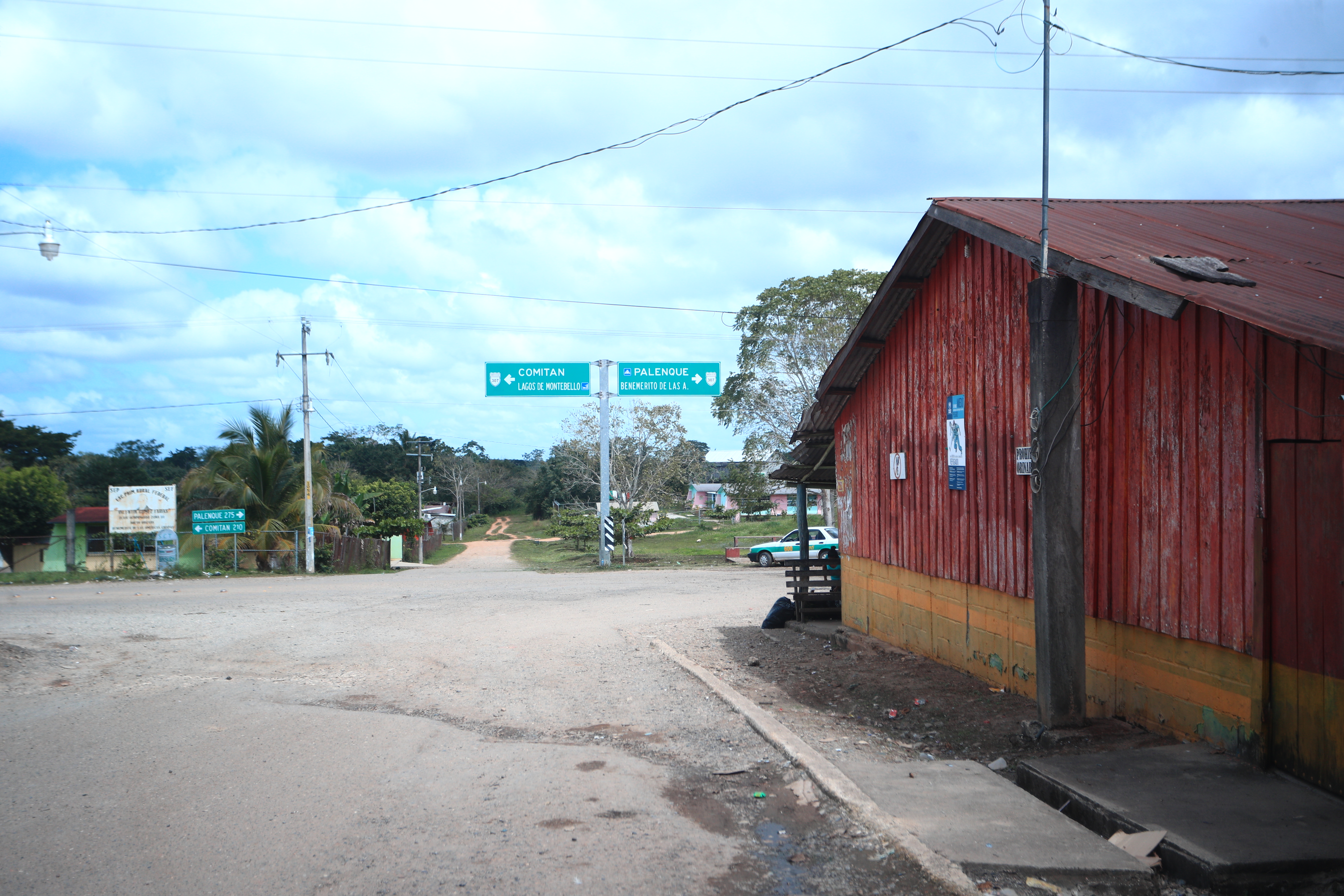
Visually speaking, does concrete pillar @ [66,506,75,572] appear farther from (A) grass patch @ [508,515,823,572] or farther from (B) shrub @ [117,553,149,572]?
(A) grass patch @ [508,515,823,572]

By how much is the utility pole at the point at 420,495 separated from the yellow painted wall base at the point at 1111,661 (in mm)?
37699

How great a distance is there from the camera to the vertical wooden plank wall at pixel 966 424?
29.2ft

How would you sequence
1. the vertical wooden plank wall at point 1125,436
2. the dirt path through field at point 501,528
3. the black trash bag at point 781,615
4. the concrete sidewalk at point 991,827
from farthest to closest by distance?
the dirt path through field at point 501,528
the black trash bag at point 781,615
the vertical wooden plank wall at point 1125,436
the concrete sidewalk at point 991,827

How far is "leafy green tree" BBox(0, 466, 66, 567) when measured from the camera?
34.4 meters

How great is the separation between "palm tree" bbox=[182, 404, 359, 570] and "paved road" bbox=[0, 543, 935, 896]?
19241mm

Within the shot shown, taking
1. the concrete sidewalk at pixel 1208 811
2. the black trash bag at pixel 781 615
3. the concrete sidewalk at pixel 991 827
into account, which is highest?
the concrete sidewalk at pixel 1208 811

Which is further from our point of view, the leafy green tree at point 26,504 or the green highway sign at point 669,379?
the leafy green tree at point 26,504

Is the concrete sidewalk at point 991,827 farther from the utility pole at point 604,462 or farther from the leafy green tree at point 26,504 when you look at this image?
the leafy green tree at point 26,504

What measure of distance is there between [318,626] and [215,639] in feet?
6.66

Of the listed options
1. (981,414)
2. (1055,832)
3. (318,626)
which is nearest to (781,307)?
(318,626)

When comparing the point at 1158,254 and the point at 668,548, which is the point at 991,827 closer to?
the point at 1158,254

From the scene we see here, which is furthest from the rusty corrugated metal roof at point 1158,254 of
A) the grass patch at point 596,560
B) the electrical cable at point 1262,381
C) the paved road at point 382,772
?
the grass patch at point 596,560

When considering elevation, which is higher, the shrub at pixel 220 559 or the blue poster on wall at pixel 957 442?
the blue poster on wall at pixel 957 442

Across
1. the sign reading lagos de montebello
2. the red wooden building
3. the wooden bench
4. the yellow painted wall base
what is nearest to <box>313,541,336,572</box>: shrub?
the sign reading lagos de montebello
